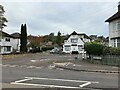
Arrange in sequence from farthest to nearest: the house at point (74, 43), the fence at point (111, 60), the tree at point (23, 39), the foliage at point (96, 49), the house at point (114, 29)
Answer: the house at point (74, 43)
the tree at point (23, 39)
the house at point (114, 29)
the foliage at point (96, 49)
the fence at point (111, 60)

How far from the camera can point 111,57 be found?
93.9 ft

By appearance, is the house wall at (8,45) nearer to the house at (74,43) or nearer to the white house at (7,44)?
the white house at (7,44)

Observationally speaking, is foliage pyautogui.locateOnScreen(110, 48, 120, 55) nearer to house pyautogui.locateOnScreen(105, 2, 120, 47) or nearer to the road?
the road

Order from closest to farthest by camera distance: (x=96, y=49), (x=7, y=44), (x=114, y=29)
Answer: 1. (x=96, y=49)
2. (x=114, y=29)
3. (x=7, y=44)

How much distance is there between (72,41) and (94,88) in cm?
7618

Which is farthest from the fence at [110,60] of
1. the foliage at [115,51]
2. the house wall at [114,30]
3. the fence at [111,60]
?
the house wall at [114,30]

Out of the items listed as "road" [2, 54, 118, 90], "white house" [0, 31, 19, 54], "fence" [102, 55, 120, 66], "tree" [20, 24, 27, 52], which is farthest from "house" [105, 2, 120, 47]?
"white house" [0, 31, 19, 54]

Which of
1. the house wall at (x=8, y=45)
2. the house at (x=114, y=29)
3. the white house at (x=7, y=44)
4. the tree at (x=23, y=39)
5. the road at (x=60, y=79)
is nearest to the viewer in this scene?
the road at (x=60, y=79)

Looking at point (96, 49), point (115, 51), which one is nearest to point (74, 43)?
point (96, 49)

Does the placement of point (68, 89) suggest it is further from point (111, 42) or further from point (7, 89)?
point (111, 42)

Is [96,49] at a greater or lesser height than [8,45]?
lesser

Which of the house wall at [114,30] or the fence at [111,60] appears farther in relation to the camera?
the house wall at [114,30]

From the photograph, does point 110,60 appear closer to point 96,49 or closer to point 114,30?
point 96,49

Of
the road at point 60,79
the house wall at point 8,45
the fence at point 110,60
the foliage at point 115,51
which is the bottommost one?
the road at point 60,79
